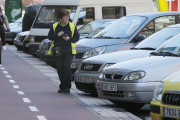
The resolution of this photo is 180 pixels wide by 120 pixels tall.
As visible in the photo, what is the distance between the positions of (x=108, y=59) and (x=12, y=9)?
3442 cm

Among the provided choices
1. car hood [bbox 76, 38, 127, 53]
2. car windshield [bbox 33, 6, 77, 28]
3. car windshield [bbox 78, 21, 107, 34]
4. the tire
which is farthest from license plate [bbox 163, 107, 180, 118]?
car windshield [bbox 33, 6, 77, 28]

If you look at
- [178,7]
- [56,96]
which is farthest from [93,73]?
[178,7]

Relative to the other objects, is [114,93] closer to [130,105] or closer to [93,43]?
[130,105]

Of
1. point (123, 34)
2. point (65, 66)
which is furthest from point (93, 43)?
point (65, 66)

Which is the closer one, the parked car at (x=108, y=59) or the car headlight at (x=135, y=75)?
the car headlight at (x=135, y=75)

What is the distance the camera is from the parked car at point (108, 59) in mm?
10927

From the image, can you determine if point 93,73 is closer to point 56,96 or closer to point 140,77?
point 56,96

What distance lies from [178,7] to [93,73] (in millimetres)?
13927

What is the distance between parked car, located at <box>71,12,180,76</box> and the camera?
12836 mm

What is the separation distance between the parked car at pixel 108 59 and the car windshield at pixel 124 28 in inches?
60.1

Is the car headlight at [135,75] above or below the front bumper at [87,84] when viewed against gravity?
above

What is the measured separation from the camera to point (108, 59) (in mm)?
11039

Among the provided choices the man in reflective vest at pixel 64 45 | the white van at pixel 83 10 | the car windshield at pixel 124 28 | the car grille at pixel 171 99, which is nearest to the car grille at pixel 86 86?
the man in reflective vest at pixel 64 45

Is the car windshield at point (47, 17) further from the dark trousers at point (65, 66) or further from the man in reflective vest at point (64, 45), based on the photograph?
the dark trousers at point (65, 66)
